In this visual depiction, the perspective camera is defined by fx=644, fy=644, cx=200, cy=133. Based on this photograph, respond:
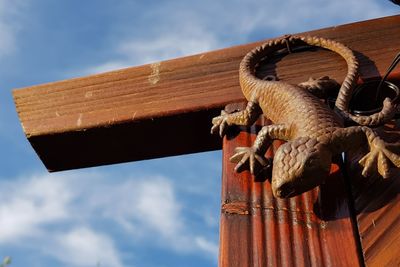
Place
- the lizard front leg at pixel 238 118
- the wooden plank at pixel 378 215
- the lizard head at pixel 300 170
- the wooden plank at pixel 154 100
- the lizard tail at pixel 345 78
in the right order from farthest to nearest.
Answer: the wooden plank at pixel 154 100, the lizard front leg at pixel 238 118, the lizard tail at pixel 345 78, the lizard head at pixel 300 170, the wooden plank at pixel 378 215

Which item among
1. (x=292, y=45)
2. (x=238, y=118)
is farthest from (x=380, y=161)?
(x=292, y=45)

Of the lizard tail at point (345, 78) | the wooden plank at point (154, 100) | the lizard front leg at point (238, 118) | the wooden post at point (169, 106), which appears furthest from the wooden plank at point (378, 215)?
the wooden plank at point (154, 100)

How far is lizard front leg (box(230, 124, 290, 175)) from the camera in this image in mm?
1290

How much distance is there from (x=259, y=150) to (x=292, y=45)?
1.36ft

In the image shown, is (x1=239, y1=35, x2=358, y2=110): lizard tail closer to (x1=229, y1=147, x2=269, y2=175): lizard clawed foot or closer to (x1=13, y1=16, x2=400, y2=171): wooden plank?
(x1=13, y1=16, x2=400, y2=171): wooden plank

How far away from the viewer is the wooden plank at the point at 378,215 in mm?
1089

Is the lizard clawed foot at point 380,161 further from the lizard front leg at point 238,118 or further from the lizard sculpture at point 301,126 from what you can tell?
the lizard front leg at point 238,118

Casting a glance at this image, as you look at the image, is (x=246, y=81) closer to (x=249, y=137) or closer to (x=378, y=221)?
(x=249, y=137)

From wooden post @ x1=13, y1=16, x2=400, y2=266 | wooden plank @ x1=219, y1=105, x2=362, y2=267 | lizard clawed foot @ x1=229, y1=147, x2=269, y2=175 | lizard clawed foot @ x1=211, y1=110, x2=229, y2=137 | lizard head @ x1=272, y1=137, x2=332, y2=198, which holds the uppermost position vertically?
wooden post @ x1=13, y1=16, x2=400, y2=266

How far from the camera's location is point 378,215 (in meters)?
1.16

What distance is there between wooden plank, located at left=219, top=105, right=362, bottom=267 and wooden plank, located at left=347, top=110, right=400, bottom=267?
0.02 meters

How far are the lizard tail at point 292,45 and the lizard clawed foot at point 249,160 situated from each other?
231mm

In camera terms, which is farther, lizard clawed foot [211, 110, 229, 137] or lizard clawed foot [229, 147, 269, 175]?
lizard clawed foot [211, 110, 229, 137]

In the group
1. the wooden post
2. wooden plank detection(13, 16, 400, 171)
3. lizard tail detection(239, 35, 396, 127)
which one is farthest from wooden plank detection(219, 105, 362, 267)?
wooden plank detection(13, 16, 400, 171)
